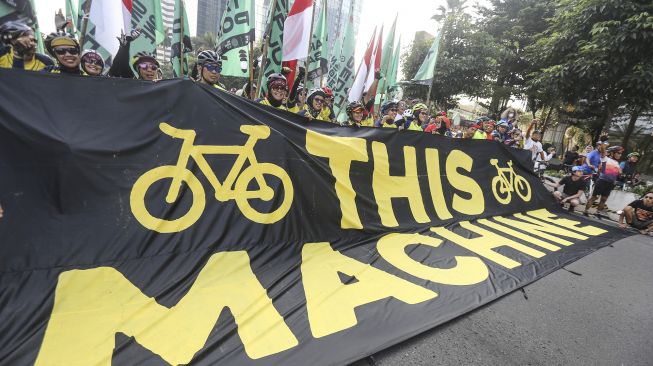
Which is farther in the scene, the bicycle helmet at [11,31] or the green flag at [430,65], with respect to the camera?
the green flag at [430,65]

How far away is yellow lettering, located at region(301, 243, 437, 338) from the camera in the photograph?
7.22 ft

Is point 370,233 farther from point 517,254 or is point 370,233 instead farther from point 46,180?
point 46,180

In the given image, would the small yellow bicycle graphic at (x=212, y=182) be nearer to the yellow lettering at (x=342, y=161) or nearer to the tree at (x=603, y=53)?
the yellow lettering at (x=342, y=161)

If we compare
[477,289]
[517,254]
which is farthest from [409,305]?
[517,254]

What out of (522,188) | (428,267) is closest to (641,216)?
(522,188)

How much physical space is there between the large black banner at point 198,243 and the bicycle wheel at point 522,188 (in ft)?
7.29

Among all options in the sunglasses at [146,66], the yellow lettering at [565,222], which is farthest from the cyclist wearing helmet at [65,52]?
the yellow lettering at [565,222]

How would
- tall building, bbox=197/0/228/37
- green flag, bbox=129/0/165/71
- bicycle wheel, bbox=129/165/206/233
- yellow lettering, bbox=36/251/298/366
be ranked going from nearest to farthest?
yellow lettering, bbox=36/251/298/366, bicycle wheel, bbox=129/165/206/233, green flag, bbox=129/0/165/71, tall building, bbox=197/0/228/37

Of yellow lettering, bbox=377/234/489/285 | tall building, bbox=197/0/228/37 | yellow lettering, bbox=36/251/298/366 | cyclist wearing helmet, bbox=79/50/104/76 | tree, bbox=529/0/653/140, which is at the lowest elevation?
yellow lettering, bbox=377/234/489/285

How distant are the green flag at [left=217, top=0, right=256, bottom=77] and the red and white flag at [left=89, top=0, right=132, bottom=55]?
1.49 meters

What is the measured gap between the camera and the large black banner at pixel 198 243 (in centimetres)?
191

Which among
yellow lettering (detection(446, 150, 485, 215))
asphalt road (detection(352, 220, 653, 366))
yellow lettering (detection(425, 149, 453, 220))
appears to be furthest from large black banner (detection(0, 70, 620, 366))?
yellow lettering (detection(446, 150, 485, 215))

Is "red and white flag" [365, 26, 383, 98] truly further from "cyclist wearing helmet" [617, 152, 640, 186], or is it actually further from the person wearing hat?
"cyclist wearing helmet" [617, 152, 640, 186]

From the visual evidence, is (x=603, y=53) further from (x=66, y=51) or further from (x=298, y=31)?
(x=66, y=51)
